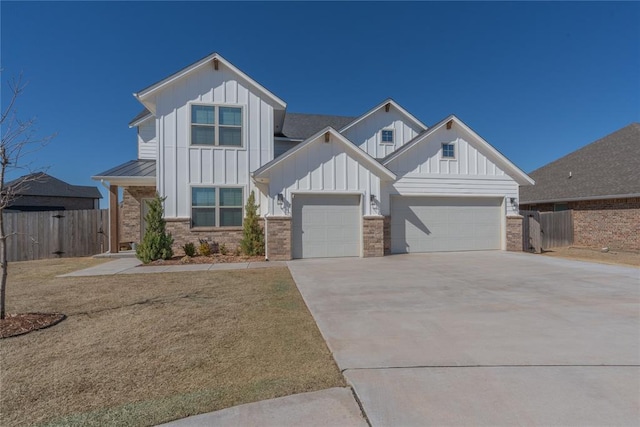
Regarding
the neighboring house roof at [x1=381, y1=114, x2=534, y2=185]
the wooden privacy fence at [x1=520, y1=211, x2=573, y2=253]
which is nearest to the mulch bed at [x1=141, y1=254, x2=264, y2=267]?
the neighboring house roof at [x1=381, y1=114, x2=534, y2=185]

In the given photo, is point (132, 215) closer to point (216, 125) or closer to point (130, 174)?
point (130, 174)

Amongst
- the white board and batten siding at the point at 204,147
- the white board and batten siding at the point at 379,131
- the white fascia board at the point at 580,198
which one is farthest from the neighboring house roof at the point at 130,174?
the white fascia board at the point at 580,198

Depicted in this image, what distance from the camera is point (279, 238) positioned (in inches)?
427

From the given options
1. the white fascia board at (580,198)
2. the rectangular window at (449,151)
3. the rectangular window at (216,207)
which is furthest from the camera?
the white fascia board at (580,198)

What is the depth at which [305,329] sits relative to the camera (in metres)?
4.32

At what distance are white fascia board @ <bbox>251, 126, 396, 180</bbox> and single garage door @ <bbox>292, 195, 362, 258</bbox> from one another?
135cm

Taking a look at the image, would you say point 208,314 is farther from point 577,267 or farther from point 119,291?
point 577,267

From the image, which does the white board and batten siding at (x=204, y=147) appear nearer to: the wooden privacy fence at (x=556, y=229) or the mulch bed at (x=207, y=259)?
the mulch bed at (x=207, y=259)

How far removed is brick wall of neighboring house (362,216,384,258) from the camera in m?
11.5

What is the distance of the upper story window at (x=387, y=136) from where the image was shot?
1739 cm

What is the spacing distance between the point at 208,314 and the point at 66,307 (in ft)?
8.99

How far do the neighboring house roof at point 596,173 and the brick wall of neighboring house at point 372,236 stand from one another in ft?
39.6

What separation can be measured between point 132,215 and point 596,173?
78.8ft

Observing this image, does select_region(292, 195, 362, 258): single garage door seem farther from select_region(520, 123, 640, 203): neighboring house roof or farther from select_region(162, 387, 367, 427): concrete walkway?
select_region(520, 123, 640, 203): neighboring house roof
